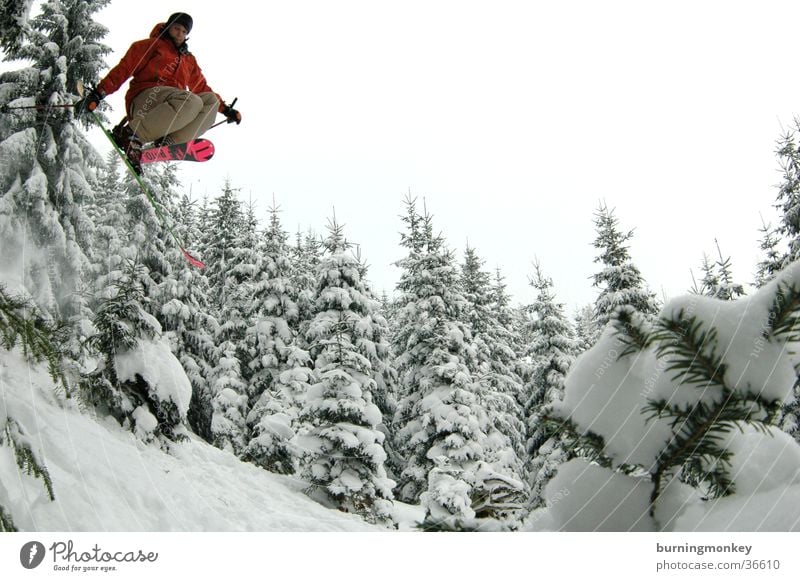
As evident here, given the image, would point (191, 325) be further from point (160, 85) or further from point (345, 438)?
point (160, 85)

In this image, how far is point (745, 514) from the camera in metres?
0.97

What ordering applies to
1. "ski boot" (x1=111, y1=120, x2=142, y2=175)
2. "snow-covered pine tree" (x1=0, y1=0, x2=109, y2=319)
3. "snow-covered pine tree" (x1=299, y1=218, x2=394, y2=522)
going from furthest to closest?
"snow-covered pine tree" (x1=299, y1=218, x2=394, y2=522)
"snow-covered pine tree" (x1=0, y1=0, x2=109, y2=319)
"ski boot" (x1=111, y1=120, x2=142, y2=175)

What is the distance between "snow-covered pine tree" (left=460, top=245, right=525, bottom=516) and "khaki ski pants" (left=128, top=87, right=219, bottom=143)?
12.8 metres

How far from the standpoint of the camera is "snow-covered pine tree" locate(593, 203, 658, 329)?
20.0ft

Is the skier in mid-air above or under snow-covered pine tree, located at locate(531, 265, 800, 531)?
→ above

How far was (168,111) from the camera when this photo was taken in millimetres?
4512

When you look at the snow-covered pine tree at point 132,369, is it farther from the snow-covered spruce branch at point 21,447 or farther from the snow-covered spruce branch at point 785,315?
the snow-covered spruce branch at point 785,315

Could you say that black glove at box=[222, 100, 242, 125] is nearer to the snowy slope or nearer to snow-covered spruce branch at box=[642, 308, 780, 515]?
the snowy slope

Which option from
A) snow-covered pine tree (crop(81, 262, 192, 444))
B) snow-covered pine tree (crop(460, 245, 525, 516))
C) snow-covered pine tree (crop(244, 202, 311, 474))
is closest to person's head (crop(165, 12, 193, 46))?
snow-covered pine tree (crop(81, 262, 192, 444))

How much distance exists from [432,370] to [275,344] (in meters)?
8.22

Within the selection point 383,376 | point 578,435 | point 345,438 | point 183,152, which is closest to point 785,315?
point 578,435

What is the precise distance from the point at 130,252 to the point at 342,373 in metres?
8.46

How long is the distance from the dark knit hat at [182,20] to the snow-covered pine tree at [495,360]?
13311mm

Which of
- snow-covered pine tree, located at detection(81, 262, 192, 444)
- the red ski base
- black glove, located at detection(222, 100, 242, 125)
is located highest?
the red ski base
